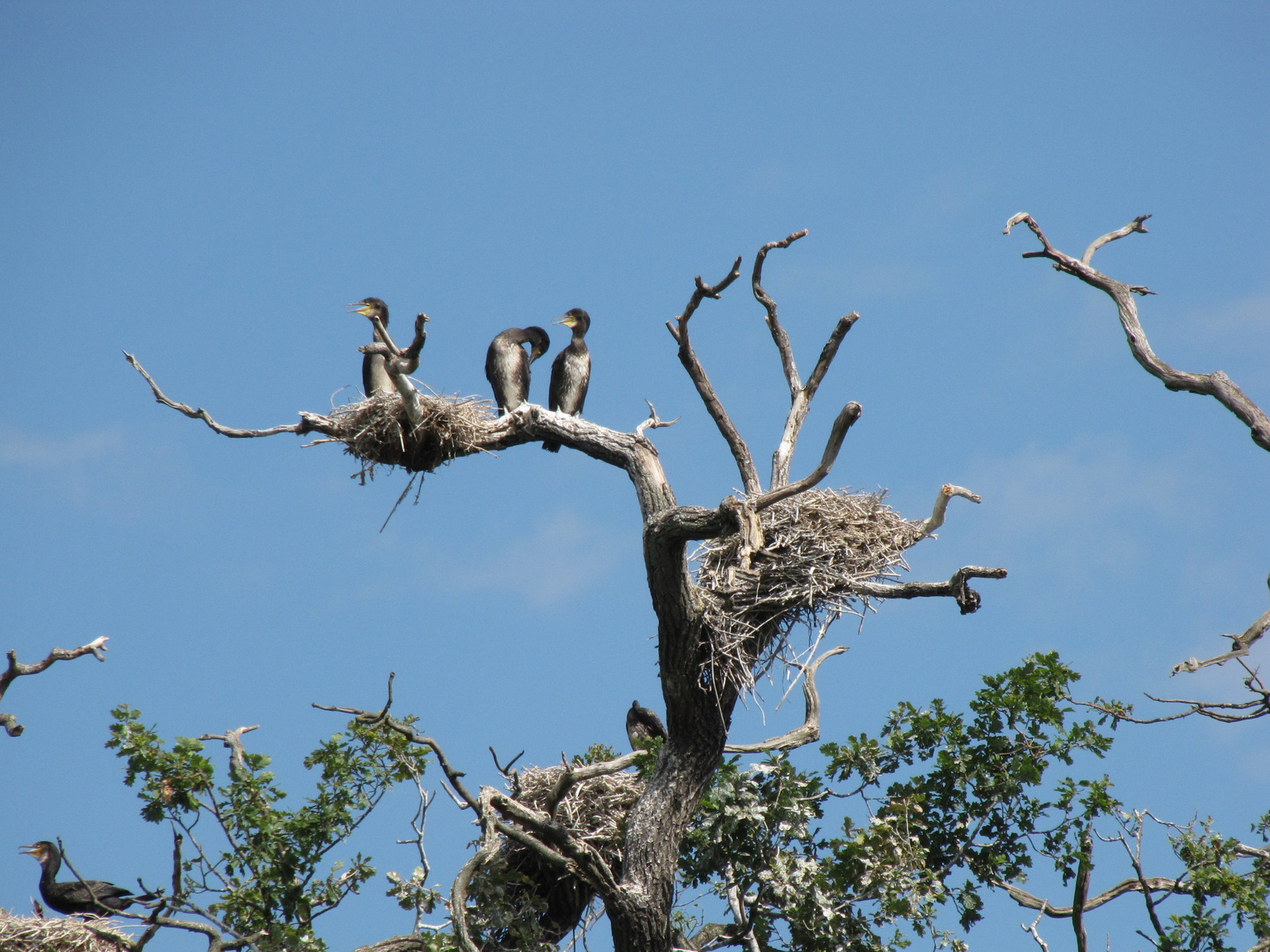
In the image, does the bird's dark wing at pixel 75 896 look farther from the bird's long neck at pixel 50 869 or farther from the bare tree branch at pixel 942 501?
the bare tree branch at pixel 942 501

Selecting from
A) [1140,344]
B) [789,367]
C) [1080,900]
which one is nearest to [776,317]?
[789,367]

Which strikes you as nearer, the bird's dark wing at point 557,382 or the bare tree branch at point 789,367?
the bare tree branch at point 789,367

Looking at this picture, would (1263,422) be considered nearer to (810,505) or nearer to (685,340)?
(810,505)

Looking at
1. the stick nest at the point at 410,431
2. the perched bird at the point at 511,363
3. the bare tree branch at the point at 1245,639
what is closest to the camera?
the bare tree branch at the point at 1245,639

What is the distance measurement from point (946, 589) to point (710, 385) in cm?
216

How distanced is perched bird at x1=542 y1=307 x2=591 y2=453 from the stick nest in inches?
106

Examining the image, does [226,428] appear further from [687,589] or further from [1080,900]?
[1080,900]

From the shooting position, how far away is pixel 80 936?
6.53 m

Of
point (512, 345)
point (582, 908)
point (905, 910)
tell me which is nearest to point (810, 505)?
point (905, 910)

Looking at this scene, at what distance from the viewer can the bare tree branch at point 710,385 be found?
6.73m

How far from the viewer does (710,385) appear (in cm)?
723

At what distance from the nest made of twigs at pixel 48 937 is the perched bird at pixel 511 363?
477 cm

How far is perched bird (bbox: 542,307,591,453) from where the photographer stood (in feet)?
31.8

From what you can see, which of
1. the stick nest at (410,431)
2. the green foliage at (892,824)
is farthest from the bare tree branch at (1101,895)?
the stick nest at (410,431)
